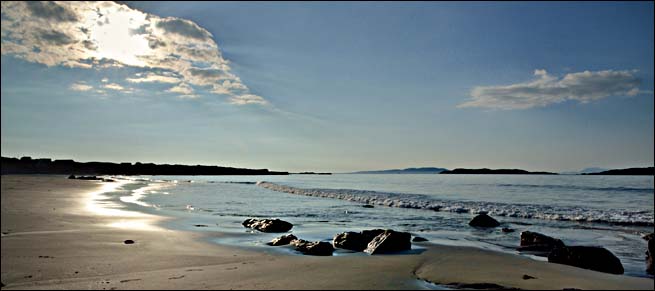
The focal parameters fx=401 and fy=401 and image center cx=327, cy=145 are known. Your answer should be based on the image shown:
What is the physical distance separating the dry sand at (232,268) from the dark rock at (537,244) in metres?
1.30

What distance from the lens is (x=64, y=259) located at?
23.5ft

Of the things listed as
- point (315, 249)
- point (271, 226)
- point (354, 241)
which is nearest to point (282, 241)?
point (315, 249)

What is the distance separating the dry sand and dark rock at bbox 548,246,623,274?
0.95ft

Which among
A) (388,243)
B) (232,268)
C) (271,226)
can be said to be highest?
(388,243)

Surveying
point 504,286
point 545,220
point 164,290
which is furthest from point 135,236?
point 545,220

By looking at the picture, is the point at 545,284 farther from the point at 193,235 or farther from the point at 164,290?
the point at 193,235

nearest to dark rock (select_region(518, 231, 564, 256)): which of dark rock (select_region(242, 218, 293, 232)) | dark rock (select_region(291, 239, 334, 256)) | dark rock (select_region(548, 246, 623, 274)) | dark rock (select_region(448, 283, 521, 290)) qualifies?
dark rock (select_region(548, 246, 623, 274))

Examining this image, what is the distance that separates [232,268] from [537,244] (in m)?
7.27

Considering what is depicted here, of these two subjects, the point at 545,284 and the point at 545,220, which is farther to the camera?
the point at 545,220

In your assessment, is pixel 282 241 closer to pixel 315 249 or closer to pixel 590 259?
pixel 315 249

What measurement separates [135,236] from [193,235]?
58.3 inches

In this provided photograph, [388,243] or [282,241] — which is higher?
[388,243]

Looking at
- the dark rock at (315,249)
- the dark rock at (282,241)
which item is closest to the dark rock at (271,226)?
the dark rock at (282,241)

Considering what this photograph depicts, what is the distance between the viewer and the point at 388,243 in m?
8.87
